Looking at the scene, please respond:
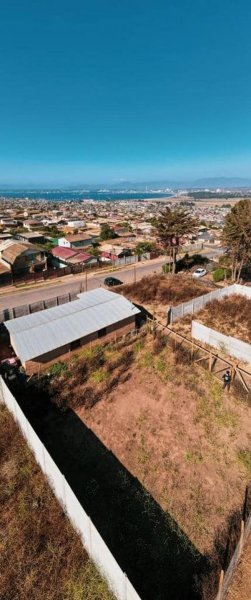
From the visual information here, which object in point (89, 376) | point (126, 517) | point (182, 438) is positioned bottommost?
point (126, 517)

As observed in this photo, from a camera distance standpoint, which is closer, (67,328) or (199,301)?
(67,328)

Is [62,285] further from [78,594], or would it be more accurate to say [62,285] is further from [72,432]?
[78,594]

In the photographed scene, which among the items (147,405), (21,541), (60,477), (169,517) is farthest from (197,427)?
(21,541)

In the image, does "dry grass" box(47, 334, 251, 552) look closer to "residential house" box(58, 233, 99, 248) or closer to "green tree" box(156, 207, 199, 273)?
"green tree" box(156, 207, 199, 273)

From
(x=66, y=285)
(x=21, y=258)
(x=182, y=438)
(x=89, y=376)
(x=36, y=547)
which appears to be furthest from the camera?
(x=21, y=258)

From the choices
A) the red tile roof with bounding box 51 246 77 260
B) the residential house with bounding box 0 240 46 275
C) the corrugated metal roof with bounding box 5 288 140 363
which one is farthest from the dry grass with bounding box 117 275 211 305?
the red tile roof with bounding box 51 246 77 260

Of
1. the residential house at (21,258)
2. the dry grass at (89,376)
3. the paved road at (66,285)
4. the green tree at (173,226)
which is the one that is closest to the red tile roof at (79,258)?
the paved road at (66,285)

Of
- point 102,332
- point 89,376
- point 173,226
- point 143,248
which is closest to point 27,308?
point 102,332

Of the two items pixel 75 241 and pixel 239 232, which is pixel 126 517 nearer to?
pixel 239 232
